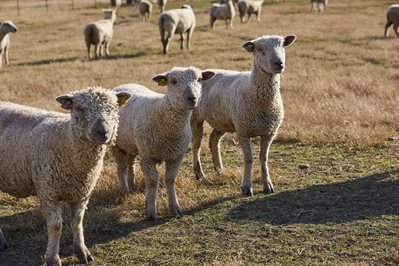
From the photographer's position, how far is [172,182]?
697 cm

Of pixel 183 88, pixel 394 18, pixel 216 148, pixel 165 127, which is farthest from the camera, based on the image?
pixel 394 18

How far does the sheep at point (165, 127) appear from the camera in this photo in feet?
21.5

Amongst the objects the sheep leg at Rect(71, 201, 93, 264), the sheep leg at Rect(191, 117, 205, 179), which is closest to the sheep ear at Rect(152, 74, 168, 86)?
the sheep leg at Rect(71, 201, 93, 264)

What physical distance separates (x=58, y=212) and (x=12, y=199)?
8.03 ft

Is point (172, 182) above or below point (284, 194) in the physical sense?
above

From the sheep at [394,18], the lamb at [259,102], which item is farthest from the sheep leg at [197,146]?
the sheep at [394,18]

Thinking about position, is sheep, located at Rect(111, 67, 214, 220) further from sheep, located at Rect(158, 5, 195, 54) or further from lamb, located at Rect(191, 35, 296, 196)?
sheep, located at Rect(158, 5, 195, 54)

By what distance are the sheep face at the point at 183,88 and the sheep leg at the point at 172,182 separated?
0.72 m

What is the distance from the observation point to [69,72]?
18375mm

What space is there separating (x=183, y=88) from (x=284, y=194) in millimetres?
2026

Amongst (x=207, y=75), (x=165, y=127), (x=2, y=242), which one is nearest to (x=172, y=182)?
(x=165, y=127)

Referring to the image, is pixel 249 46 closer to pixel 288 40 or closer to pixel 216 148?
pixel 288 40

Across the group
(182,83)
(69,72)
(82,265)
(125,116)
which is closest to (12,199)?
(125,116)

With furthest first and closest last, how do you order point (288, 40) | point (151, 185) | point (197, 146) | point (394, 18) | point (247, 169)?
point (394, 18), point (197, 146), point (288, 40), point (247, 169), point (151, 185)
